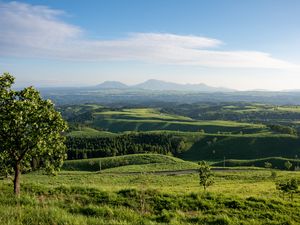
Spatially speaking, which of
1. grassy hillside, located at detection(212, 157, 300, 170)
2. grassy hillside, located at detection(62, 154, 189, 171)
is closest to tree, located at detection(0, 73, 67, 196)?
grassy hillside, located at detection(62, 154, 189, 171)

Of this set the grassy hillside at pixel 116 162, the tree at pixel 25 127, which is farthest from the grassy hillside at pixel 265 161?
the tree at pixel 25 127

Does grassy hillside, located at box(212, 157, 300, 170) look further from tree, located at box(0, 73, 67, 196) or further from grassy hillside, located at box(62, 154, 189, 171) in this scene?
tree, located at box(0, 73, 67, 196)

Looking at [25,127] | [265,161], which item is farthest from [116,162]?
[25,127]

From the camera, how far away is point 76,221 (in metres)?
9.45

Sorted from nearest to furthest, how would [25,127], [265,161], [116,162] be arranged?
[25,127] < [116,162] < [265,161]

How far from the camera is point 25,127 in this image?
27.7 m

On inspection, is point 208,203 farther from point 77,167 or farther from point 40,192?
point 77,167

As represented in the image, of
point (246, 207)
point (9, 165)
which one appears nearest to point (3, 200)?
point (246, 207)

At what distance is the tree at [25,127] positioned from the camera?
27094 mm

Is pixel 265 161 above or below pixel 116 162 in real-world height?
below

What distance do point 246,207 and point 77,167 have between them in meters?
141

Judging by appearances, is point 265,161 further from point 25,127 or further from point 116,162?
point 25,127

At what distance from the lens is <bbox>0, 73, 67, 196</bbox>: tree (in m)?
27.1

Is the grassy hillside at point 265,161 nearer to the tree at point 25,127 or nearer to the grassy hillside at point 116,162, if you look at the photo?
the grassy hillside at point 116,162
